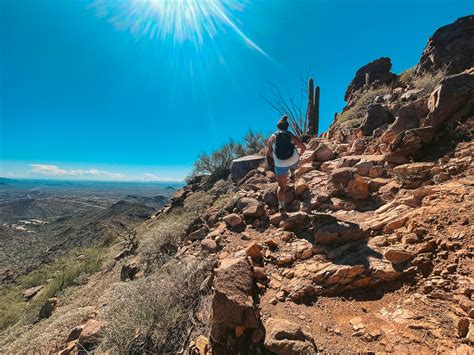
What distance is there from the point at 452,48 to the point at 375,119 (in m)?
9.13

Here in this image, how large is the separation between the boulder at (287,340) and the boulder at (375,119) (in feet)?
20.4

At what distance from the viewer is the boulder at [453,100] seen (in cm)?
433

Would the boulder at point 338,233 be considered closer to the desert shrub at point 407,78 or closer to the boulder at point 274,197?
the boulder at point 274,197

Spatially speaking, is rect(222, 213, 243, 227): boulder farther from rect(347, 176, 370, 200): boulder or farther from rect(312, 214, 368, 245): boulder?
rect(347, 176, 370, 200): boulder

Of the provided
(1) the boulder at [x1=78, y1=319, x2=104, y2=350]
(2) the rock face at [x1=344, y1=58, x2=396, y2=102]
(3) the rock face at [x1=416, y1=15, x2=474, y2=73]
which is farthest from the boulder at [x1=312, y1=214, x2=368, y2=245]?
(2) the rock face at [x1=344, y1=58, x2=396, y2=102]

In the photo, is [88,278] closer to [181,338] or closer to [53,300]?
[53,300]

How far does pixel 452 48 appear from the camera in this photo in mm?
11094

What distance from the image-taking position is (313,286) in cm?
276

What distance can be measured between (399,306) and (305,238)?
1.63 m

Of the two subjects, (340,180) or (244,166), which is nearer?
(340,180)

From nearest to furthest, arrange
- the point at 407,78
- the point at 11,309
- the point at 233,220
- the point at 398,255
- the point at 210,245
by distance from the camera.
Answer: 1. the point at 398,255
2. the point at 210,245
3. the point at 233,220
4. the point at 11,309
5. the point at 407,78

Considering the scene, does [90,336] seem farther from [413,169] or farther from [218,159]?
[218,159]

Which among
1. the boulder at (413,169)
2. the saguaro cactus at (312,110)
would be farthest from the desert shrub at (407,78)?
the boulder at (413,169)

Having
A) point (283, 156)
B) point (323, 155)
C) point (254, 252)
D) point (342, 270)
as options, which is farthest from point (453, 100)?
point (254, 252)
